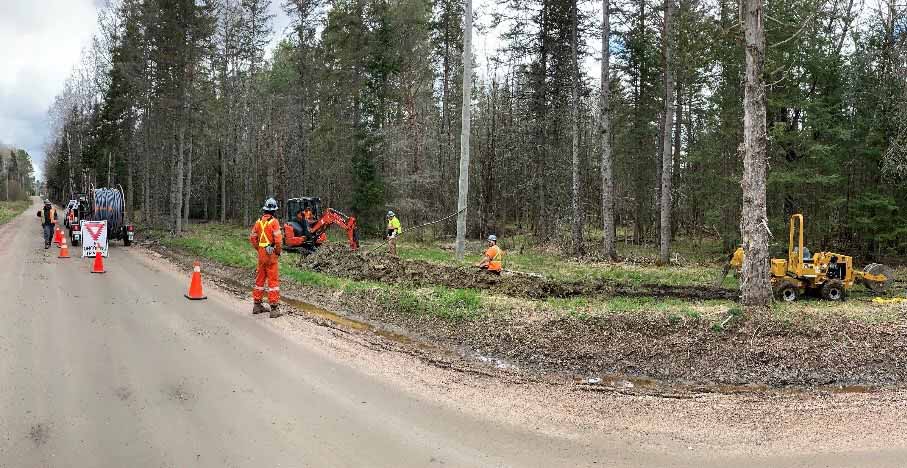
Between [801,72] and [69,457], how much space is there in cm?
2365

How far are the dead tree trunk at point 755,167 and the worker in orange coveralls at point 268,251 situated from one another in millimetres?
8640

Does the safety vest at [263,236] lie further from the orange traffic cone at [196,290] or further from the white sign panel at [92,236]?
the white sign panel at [92,236]

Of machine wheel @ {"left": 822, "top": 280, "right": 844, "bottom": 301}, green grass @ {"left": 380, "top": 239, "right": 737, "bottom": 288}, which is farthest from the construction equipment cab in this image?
green grass @ {"left": 380, "top": 239, "right": 737, "bottom": 288}

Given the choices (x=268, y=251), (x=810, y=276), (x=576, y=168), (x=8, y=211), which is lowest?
(x=810, y=276)

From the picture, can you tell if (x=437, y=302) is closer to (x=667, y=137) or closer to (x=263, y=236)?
(x=263, y=236)

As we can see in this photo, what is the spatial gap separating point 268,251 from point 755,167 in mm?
9061

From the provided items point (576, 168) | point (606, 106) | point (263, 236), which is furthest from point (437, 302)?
point (576, 168)

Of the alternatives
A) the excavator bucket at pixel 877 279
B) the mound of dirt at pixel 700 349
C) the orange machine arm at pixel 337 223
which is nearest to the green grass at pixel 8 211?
the orange machine arm at pixel 337 223

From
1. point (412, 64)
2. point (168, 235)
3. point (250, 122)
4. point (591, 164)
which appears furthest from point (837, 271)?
point (250, 122)

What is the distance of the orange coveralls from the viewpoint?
10.1 m

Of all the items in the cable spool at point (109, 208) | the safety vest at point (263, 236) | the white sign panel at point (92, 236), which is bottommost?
the white sign panel at point (92, 236)

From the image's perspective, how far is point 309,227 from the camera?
20.8 m

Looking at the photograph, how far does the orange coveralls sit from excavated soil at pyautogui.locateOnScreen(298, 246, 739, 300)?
367 centimetres

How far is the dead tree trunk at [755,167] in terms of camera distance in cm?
984
